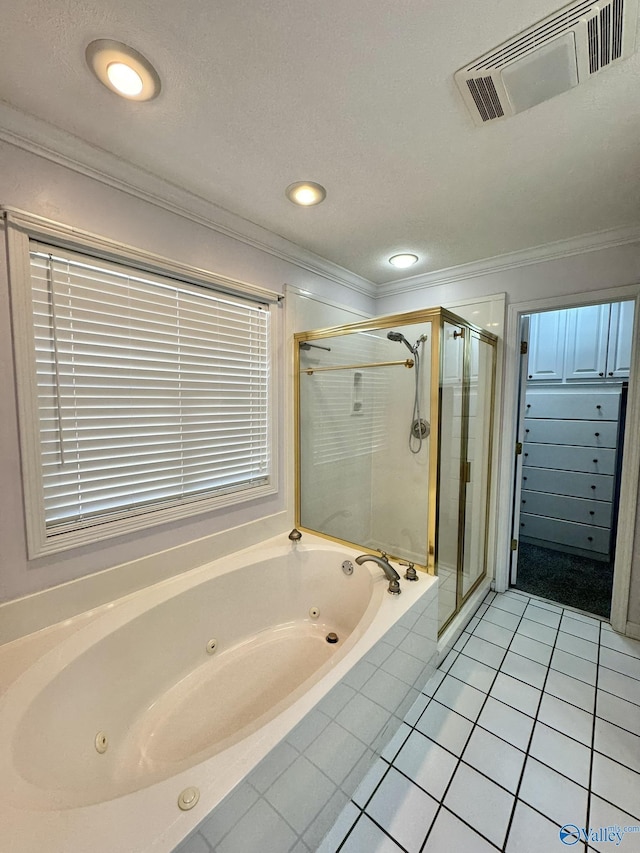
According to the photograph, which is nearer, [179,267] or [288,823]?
[288,823]

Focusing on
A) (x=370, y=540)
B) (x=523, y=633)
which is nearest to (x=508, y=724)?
(x=523, y=633)

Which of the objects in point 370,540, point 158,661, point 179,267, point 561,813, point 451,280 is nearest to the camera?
point 561,813

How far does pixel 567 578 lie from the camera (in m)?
2.71

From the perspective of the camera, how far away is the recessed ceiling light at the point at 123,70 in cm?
93

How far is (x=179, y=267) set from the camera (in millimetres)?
1626

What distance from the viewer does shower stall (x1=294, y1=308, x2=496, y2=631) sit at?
6.24 ft

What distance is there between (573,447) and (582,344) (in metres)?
0.91

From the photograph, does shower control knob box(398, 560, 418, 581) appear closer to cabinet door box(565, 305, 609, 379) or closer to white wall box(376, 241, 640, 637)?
white wall box(376, 241, 640, 637)

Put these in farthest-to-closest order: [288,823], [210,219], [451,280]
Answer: [451,280], [210,219], [288,823]

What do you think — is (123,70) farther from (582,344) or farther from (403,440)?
(582,344)

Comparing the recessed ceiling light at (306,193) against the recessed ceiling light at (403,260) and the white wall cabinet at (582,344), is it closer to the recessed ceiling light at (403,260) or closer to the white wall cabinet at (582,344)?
the recessed ceiling light at (403,260)

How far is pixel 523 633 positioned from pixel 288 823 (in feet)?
5.67

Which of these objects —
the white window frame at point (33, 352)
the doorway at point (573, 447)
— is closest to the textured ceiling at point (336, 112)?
the white window frame at point (33, 352)

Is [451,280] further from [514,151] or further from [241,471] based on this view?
[241,471]
